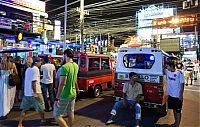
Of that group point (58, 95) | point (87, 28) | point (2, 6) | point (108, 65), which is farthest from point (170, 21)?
point (58, 95)

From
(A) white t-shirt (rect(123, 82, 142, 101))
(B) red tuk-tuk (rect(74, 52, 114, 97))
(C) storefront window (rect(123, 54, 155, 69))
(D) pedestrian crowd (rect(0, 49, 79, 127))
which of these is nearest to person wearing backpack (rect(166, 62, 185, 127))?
(A) white t-shirt (rect(123, 82, 142, 101))

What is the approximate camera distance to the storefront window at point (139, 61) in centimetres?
951

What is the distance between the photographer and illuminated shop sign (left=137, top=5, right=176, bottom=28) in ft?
177

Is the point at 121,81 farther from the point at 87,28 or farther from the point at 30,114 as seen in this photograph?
the point at 87,28

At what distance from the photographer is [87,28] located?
129 ft

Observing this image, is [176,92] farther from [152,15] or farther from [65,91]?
[152,15]

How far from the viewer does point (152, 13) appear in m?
56.9

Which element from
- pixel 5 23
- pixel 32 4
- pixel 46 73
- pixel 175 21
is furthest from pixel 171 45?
pixel 46 73

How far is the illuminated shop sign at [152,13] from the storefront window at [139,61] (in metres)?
44.9

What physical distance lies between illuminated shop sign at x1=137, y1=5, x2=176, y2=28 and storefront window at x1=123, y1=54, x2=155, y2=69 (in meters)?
44.9

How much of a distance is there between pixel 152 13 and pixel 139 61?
48998mm

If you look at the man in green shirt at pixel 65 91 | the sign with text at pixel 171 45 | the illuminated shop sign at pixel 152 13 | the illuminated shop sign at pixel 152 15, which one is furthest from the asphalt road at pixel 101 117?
the illuminated shop sign at pixel 152 13

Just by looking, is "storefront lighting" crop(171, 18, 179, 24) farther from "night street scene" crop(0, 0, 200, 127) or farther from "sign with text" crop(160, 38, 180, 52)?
"night street scene" crop(0, 0, 200, 127)

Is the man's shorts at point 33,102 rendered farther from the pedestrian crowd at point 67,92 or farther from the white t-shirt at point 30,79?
the white t-shirt at point 30,79
